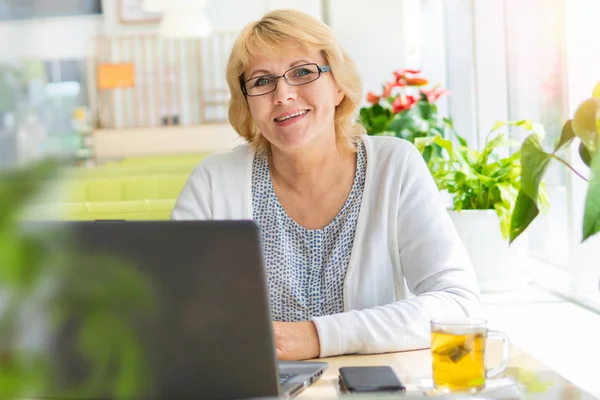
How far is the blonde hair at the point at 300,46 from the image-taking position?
162 centimetres

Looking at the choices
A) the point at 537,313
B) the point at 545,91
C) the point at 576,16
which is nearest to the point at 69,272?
→ the point at 537,313

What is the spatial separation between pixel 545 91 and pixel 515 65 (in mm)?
502

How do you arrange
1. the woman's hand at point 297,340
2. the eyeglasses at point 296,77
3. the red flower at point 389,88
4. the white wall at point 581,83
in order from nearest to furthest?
the woman's hand at point 297,340, the eyeglasses at point 296,77, the white wall at point 581,83, the red flower at point 389,88

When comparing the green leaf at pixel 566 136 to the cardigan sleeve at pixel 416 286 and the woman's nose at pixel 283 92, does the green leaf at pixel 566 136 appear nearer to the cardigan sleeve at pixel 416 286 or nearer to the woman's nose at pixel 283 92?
the cardigan sleeve at pixel 416 286

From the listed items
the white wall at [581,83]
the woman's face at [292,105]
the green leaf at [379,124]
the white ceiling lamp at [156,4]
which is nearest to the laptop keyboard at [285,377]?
the woman's face at [292,105]

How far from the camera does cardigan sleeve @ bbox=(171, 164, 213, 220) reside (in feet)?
5.45

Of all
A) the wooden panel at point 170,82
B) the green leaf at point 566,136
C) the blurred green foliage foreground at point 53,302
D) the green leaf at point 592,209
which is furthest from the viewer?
the wooden panel at point 170,82

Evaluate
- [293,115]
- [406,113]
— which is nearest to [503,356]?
[293,115]

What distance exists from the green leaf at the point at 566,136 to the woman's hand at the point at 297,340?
50 centimetres

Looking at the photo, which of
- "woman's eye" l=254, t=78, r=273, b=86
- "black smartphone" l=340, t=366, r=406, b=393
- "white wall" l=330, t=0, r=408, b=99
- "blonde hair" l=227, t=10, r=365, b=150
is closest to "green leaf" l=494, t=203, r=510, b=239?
"blonde hair" l=227, t=10, r=365, b=150

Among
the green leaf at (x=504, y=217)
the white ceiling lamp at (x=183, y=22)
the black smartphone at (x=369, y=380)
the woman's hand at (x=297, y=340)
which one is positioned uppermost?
the white ceiling lamp at (x=183, y=22)

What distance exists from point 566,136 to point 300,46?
35.1 inches

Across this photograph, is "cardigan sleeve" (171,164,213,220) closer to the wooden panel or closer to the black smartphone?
the black smartphone

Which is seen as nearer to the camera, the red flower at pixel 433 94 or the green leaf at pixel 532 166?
the green leaf at pixel 532 166
